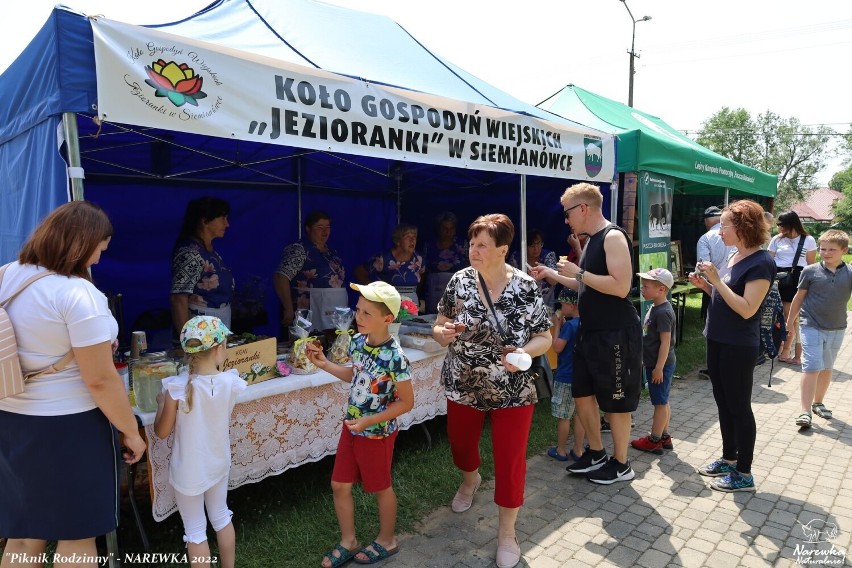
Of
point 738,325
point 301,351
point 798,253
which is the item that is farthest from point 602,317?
point 798,253

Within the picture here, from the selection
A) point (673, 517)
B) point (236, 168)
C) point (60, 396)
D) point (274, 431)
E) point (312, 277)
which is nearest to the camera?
point (60, 396)

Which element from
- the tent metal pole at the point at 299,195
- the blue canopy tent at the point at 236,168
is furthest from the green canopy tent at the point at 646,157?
the tent metal pole at the point at 299,195

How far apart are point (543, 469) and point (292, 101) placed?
283cm

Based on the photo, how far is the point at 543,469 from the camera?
359cm

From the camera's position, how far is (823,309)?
4301mm

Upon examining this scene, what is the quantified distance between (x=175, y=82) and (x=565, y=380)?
289 cm

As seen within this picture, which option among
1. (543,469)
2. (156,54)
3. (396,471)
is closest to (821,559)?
(543,469)

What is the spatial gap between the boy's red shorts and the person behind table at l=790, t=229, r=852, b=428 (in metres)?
3.85

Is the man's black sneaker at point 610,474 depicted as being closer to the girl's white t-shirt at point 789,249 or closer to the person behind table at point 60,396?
the person behind table at point 60,396

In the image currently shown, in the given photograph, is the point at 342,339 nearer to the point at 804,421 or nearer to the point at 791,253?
the point at 804,421

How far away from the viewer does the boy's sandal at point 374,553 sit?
2.49 metres

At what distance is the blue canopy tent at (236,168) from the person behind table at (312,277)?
0.57 metres

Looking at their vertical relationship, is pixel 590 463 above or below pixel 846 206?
below

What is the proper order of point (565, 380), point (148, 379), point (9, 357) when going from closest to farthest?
point (9, 357)
point (148, 379)
point (565, 380)
